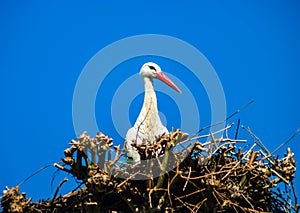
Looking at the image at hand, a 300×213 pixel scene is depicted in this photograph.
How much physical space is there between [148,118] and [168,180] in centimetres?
126

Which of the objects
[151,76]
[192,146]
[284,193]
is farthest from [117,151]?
[151,76]

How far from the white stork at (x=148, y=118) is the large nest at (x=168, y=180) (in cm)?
Result: 36

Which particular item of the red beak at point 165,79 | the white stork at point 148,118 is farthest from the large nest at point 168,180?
the red beak at point 165,79

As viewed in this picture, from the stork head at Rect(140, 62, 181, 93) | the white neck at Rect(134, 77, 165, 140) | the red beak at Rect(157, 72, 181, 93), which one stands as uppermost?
the stork head at Rect(140, 62, 181, 93)

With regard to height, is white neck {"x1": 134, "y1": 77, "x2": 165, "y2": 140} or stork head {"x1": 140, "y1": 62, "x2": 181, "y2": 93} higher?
stork head {"x1": 140, "y1": 62, "x2": 181, "y2": 93}

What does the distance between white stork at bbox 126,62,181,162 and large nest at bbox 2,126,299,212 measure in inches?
14.0

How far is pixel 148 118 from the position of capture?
375 centimetres

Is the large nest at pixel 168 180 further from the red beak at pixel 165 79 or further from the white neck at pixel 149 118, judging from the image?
the red beak at pixel 165 79

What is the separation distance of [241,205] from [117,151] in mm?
644

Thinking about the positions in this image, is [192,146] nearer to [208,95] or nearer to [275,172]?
[275,172]

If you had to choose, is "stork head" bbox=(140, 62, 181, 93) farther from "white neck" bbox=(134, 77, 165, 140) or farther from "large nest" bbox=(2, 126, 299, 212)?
"large nest" bbox=(2, 126, 299, 212)

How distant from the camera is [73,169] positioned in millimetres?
2537

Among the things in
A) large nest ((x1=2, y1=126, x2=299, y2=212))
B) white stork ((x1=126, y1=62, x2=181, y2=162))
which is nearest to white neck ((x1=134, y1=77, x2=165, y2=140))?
white stork ((x1=126, y1=62, x2=181, y2=162))

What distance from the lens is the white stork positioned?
332cm
